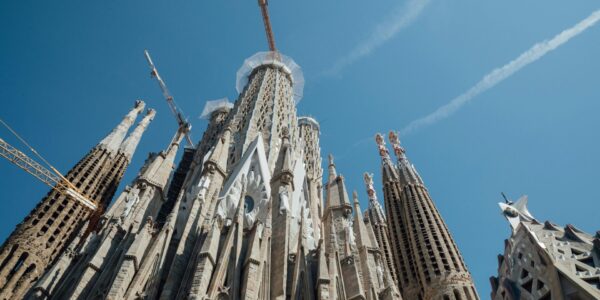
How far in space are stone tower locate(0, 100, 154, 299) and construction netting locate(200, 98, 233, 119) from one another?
955cm

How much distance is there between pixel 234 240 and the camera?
1327cm

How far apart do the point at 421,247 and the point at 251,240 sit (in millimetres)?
25691

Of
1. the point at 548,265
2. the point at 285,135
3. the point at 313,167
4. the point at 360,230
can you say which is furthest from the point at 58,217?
the point at 548,265

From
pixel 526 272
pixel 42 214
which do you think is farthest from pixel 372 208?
pixel 526 272

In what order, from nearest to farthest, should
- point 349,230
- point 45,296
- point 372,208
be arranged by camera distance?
point 45,296, point 349,230, point 372,208

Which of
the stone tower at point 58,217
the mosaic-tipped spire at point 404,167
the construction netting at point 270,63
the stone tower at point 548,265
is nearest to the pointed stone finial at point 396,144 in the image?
the mosaic-tipped spire at point 404,167

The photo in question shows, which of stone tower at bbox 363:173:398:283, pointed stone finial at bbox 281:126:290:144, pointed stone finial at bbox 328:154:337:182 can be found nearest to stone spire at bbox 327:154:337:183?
pointed stone finial at bbox 328:154:337:182

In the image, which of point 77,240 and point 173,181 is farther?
point 173,181

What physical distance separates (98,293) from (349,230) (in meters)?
10.7

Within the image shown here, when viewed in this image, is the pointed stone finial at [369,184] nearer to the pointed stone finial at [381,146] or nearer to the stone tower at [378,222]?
the stone tower at [378,222]

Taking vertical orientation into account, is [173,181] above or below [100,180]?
below

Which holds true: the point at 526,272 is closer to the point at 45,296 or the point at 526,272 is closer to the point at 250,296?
the point at 250,296

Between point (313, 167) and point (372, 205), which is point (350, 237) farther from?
point (372, 205)

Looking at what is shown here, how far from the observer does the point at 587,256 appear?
24.0 ft
